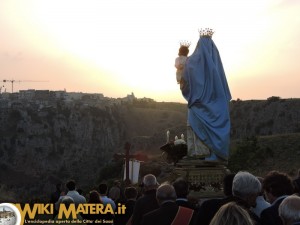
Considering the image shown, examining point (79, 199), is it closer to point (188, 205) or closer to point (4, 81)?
point (188, 205)

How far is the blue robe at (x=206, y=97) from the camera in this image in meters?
13.0

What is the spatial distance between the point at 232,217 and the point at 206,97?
375 inches

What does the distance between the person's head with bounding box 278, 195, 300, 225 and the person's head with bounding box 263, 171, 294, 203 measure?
126cm

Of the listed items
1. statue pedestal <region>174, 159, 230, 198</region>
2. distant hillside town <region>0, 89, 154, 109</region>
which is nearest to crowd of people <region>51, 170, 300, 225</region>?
statue pedestal <region>174, 159, 230, 198</region>

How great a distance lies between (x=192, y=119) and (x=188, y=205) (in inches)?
238

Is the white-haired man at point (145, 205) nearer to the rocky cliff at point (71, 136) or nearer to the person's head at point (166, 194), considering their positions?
the person's head at point (166, 194)

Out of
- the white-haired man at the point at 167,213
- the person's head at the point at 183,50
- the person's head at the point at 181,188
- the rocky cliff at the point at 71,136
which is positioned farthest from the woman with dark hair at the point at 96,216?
the rocky cliff at the point at 71,136

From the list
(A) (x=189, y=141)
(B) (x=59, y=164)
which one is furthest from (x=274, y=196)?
(B) (x=59, y=164)

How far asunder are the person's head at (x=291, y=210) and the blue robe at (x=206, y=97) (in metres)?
8.17

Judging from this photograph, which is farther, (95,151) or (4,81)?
(4,81)

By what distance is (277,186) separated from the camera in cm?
601

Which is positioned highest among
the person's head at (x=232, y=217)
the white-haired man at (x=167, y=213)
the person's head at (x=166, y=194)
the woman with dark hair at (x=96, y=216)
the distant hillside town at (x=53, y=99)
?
the distant hillside town at (x=53, y=99)

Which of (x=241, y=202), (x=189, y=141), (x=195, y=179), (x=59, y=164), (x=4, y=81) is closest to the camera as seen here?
(x=241, y=202)

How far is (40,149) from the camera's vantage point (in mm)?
99062
